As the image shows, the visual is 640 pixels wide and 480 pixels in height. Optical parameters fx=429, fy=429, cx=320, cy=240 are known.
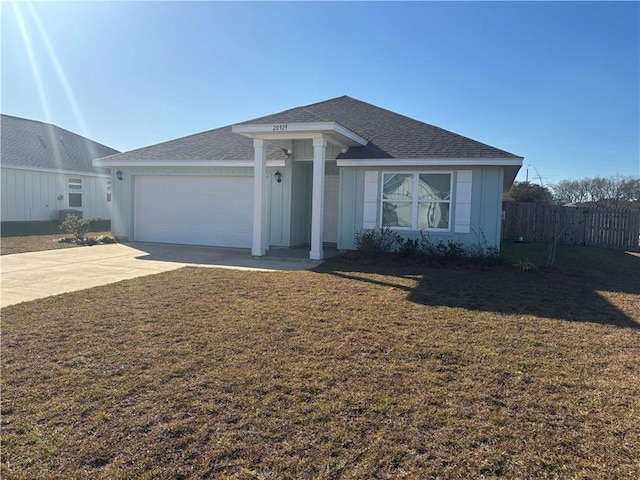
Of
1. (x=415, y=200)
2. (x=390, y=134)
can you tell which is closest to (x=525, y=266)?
(x=415, y=200)

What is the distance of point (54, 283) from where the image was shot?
7.32m

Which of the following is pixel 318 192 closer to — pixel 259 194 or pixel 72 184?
pixel 259 194

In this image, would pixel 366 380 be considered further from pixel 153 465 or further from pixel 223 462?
pixel 153 465

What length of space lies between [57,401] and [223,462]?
60.7 inches

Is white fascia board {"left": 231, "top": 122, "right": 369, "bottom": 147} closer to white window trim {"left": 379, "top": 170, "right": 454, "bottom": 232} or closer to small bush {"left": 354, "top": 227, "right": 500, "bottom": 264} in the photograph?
white window trim {"left": 379, "top": 170, "right": 454, "bottom": 232}

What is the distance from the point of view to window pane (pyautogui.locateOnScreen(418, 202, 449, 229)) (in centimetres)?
1130

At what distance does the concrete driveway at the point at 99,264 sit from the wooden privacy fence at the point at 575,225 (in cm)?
1112

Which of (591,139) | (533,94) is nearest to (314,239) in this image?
(533,94)

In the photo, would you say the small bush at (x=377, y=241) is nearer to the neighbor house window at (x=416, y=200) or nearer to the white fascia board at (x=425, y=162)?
the neighbor house window at (x=416, y=200)

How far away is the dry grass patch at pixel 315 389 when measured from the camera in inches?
101

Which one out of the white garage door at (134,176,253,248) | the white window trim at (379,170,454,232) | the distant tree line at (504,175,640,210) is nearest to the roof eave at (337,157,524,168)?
the white window trim at (379,170,454,232)

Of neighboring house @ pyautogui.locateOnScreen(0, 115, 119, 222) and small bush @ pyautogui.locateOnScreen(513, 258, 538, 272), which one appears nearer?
small bush @ pyautogui.locateOnScreen(513, 258, 538, 272)

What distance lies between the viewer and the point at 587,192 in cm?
3466

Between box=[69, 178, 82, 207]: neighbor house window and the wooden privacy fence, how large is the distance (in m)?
20.4
